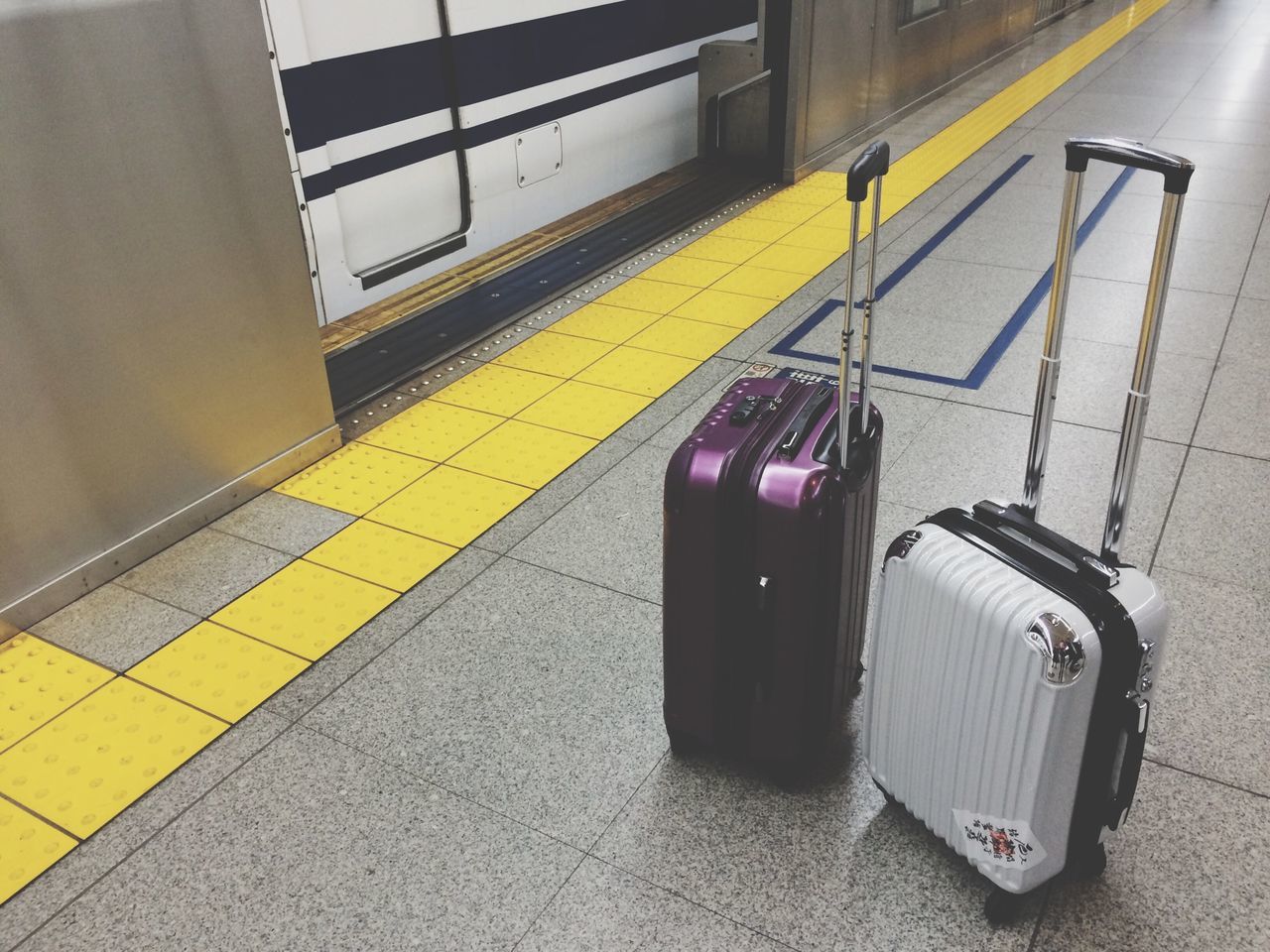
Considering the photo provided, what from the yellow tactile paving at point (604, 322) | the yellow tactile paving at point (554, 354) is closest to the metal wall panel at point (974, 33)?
the yellow tactile paving at point (604, 322)

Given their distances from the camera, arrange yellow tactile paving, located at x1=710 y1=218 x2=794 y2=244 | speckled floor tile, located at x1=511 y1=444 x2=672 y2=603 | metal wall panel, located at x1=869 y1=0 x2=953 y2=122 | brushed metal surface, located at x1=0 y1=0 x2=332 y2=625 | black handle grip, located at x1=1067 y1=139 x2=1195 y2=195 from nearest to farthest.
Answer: black handle grip, located at x1=1067 y1=139 x2=1195 y2=195
brushed metal surface, located at x1=0 y1=0 x2=332 y2=625
speckled floor tile, located at x1=511 y1=444 x2=672 y2=603
yellow tactile paving, located at x1=710 y1=218 x2=794 y2=244
metal wall panel, located at x1=869 y1=0 x2=953 y2=122

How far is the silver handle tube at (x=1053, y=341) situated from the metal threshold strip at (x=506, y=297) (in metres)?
2.83

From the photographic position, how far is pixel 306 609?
297 centimetres

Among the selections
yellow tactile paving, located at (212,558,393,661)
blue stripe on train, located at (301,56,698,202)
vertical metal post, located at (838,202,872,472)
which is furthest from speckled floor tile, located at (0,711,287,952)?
blue stripe on train, located at (301,56,698,202)

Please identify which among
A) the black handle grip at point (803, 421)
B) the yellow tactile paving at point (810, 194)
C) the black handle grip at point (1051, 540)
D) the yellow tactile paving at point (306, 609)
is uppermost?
the black handle grip at point (803, 421)

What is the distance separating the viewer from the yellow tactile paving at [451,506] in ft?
10.9

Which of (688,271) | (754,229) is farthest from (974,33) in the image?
(688,271)

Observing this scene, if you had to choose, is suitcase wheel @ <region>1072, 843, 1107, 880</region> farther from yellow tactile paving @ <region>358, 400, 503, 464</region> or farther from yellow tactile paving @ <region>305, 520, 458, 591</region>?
yellow tactile paving @ <region>358, 400, 503, 464</region>

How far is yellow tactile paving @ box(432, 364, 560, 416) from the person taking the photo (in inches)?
163

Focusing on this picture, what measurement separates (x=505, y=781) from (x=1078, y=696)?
1252 mm

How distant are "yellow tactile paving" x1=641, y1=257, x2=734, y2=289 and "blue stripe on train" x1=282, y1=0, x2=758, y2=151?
1.31m

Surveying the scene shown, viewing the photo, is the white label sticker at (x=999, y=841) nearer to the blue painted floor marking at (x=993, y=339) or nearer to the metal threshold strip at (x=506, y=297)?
the blue painted floor marking at (x=993, y=339)

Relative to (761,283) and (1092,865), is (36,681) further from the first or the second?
(761,283)

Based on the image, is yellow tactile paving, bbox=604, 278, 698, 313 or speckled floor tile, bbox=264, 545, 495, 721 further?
yellow tactile paving, bbox=604, 278, 698, 313
